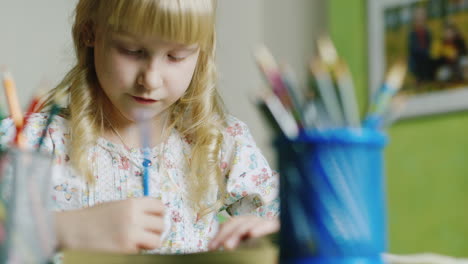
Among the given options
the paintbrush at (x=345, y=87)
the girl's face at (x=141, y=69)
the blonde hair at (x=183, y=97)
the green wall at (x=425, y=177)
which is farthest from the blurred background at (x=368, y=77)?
the paintbrush at (x=345, y=87)

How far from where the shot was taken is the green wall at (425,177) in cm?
205

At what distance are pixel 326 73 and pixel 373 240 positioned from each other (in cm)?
10

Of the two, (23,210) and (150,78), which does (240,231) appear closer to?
(23,210)

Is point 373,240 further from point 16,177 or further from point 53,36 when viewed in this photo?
point 53,36

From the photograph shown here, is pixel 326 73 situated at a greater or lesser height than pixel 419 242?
greater

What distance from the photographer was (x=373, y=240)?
37cm

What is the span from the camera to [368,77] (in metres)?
2.30

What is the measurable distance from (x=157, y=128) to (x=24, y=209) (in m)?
0.59

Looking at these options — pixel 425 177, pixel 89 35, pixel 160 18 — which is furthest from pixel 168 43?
pixel 425 177

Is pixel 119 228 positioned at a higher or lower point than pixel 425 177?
lower

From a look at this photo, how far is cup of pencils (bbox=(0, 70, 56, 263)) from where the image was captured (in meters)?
0.33

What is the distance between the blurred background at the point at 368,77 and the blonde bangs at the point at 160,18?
1.18 metres

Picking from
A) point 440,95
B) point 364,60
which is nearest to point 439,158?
point 440,95

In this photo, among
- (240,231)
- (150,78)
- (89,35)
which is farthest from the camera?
(89,35)
